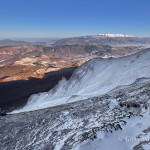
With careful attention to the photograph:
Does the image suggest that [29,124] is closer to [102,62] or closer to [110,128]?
[110,128]

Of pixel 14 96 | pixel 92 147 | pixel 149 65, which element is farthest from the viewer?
pixel 14 96

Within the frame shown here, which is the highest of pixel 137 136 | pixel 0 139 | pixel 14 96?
pixel 137 136

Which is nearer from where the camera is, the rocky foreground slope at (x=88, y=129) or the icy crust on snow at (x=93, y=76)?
the rocky foreground slope at (x=88, y=129)

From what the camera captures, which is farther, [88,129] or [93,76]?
[93,76]

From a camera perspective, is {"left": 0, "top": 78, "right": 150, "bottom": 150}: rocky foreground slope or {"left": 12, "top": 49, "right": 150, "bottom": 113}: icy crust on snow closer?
{"left": 0, "top": 78, "right": 150, "bottom": 150}: rocky foreground slope

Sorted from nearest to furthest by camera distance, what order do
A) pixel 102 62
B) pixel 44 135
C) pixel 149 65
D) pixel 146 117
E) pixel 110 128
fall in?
pixel 110 128
pixel 146 117
pixel 44 135
pixel 149 65
pixel 102 62

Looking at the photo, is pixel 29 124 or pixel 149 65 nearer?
pixel 29 124

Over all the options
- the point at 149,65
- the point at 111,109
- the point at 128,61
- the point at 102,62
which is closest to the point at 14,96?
the point at 102,62

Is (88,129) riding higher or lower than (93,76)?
higher
